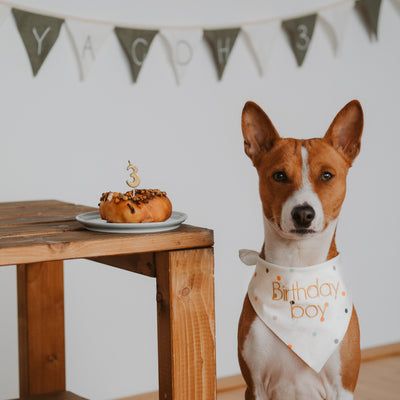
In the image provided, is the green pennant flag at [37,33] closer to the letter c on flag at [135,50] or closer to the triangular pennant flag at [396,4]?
the letter c on flag at [135,50]

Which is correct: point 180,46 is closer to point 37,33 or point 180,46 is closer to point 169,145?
point 169,145

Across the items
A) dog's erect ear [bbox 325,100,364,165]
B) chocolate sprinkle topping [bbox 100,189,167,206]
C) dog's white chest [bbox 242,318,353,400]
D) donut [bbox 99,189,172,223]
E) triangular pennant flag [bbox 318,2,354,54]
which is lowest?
dog's white chest [bbox 242,318,353,400]

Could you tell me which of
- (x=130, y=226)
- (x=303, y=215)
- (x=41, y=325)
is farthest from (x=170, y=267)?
(x=41, y=325)

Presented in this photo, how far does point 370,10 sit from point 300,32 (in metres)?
0.35

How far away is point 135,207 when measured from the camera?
1.26 metres

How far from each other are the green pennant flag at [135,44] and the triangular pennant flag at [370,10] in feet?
3.21

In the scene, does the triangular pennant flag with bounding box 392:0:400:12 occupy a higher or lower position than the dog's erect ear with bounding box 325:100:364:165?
higher

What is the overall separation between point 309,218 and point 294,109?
1.51 metres

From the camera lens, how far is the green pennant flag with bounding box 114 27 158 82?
2.38m

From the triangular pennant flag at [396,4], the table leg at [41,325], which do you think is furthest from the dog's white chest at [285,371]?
the triangular pennant flag at [396,4]

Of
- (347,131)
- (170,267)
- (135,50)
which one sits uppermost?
(135,50)

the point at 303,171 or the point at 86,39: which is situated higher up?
the point at 86,39

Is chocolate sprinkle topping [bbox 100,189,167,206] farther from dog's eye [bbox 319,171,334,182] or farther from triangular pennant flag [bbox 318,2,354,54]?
triangular pennant flag [bbox 318,2,354,54]

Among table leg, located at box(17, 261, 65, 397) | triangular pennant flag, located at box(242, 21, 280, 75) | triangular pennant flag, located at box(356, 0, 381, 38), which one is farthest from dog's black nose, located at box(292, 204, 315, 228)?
triangular pennant flag, located at box(356, 0, 381, 38)
